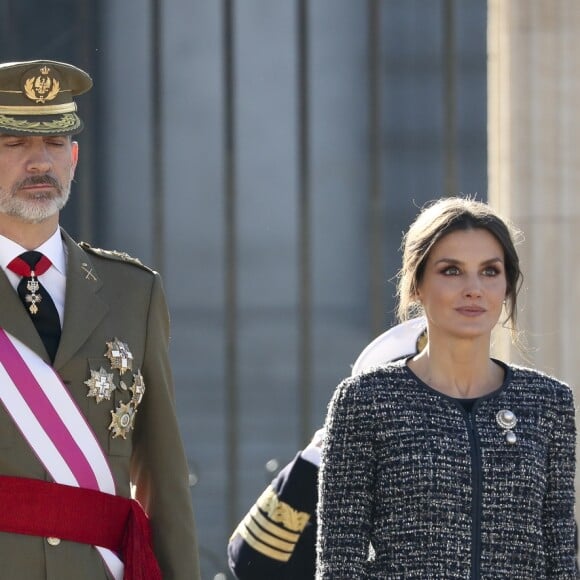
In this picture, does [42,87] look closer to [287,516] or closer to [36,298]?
[36,298]

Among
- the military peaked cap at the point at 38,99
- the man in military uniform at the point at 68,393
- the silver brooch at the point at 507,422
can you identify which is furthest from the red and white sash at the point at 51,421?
the silver brooch at the point at 507,422

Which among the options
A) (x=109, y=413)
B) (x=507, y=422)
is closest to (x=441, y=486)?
(x=507, y=422)

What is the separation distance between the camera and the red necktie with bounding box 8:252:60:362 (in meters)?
3.39

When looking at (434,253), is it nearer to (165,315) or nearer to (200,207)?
(165,315)

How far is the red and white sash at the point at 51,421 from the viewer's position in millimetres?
3291

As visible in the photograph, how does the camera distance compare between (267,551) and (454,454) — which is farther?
(267,551)

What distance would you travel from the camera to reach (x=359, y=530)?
3.25 m

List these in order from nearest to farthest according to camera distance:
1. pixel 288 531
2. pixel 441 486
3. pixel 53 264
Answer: pixel 441 486 → pixel 53 264 → pixel 288 531

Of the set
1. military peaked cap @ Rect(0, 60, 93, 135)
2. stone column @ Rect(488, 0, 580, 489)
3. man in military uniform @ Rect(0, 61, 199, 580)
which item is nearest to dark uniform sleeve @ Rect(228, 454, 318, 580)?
man in military uniform @ Rect(0, 61, 199, 580)

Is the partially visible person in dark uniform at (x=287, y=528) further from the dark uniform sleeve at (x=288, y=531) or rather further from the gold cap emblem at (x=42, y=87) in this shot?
the gold cap emblem at (x=42, y=87)

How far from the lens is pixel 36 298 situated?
3408mm

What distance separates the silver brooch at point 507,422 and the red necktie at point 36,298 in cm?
88

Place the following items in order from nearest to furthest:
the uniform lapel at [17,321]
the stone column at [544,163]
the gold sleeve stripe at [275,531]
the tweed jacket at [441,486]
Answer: the tweed jacket at [441,486] < the uniform lapel at [17,321] < the gold sleeve stripe at [275,531] < the stone column at [544,163]

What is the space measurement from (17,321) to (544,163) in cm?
351
